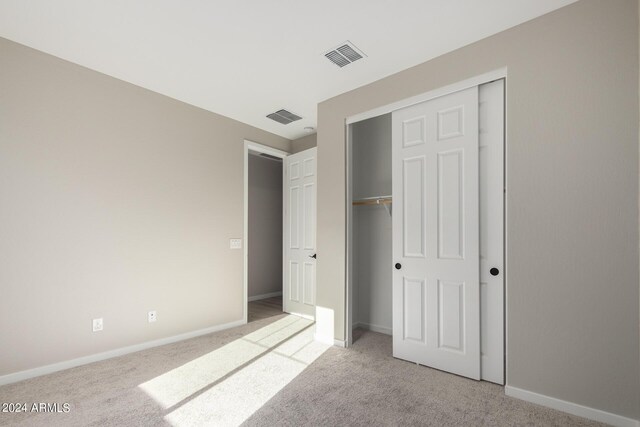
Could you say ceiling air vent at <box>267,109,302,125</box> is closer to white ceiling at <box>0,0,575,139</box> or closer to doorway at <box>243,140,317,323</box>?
doorway at <box>243,140,317,323</box>

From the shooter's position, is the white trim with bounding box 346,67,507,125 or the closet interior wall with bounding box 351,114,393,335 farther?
the closet interior wall with bounding box 351,114,393,335

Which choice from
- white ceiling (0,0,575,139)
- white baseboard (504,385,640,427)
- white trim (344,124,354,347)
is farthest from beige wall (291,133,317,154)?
white baseboard (504,385,640,427)

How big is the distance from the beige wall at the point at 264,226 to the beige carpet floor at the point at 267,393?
2736 mm

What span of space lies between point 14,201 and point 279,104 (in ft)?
8.83

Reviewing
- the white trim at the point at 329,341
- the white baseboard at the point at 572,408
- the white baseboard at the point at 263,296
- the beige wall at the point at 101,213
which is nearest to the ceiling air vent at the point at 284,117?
the beige wall at the point at 101,213

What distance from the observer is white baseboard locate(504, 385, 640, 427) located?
1958 millimetres

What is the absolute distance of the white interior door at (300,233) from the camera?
456 centimetres

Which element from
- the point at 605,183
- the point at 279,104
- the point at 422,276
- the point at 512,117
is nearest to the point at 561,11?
the point at 512,117

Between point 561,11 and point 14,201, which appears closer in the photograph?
point 561,11

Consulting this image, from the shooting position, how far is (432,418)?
2086 millimetres

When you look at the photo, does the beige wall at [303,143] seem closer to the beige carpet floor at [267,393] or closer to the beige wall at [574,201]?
the beige wall at [574,201]

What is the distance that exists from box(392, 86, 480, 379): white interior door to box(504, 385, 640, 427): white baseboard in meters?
0.32

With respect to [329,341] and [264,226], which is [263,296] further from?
[329,341]

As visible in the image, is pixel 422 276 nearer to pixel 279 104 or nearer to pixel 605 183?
pixel 605 183
